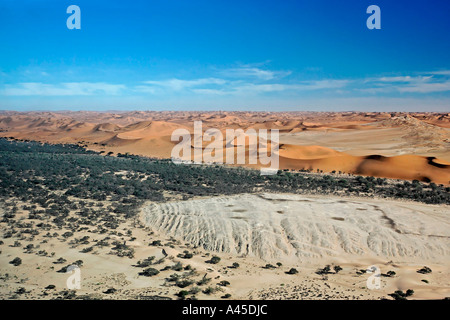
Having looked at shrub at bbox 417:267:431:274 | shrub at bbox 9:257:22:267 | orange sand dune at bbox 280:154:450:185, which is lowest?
shrub at bbox 417:267:431:274

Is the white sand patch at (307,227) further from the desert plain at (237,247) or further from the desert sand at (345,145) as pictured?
the desert sand at (345,145)

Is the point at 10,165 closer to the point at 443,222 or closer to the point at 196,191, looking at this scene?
the point at 196,191

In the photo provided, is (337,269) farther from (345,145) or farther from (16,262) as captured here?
(345,145)

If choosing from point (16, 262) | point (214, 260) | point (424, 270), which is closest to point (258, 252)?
point (214, 260)

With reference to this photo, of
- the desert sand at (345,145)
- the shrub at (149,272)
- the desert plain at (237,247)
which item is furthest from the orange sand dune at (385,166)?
the shrub at (149,272)

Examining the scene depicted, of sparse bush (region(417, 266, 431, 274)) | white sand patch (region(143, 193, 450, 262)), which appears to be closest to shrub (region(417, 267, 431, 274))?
sparse bush (region(417, 266, 431, 274))

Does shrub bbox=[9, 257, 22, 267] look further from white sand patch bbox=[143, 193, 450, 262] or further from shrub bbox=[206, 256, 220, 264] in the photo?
shrub bbox=[206, 256, 220, 264]

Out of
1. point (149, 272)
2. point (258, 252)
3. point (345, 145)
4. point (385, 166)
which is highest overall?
point (345, 145)

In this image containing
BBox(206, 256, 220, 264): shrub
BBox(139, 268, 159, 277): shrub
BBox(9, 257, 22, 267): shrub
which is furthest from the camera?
BBox(206, 256, 220, 264): shrub

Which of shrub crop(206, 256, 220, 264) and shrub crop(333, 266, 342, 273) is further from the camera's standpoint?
shrub crop(206, 256, 220, 264)
